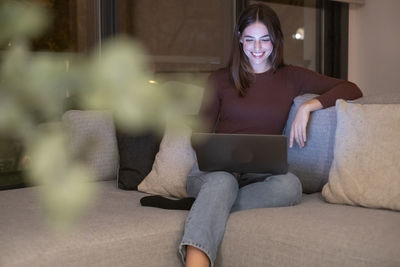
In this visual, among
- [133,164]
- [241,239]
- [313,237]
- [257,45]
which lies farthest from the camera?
[133,164]

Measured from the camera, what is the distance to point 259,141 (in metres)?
1.46

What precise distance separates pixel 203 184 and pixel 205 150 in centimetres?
15

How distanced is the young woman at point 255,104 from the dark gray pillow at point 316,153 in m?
0.04

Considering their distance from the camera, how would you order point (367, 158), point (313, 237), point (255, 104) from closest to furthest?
point (313, 237)
point (367, 158)
point (255, 104)

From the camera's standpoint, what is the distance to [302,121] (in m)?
1.85

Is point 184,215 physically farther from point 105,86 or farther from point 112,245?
point 105,86

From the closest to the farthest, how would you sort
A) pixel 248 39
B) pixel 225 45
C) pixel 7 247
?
pixel 7 247
pixel 248 39
pixel 225 45

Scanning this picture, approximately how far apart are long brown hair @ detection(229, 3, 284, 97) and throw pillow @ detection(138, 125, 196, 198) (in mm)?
274

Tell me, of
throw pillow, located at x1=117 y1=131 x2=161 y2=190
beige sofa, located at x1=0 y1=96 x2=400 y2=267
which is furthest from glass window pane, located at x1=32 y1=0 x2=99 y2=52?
throw pillow, located at x1=117 y1=131 x2=161 y2=190

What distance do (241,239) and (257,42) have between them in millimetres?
647

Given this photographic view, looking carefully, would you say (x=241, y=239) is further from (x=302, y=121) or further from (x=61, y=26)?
(x=61, y=26)

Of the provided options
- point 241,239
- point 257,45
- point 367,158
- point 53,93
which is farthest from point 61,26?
point 257,45

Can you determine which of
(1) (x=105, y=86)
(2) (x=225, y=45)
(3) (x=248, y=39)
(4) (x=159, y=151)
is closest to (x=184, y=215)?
(4) (x=159, y=151)

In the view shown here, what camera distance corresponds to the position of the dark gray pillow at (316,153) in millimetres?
1868
